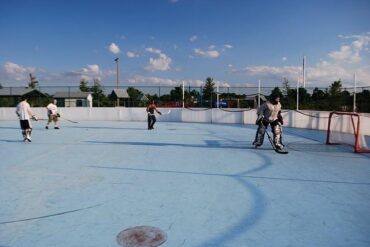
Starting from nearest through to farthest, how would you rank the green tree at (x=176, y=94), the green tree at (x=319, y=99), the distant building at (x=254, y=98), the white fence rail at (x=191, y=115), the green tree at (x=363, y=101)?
the green tree at (x=363, y=101) → the white fence rail at (x=191, y=115) → the green tree at (x=319, y=99) → the distant building at (x=254, y=98) → the green tree at (x=176, y=94)

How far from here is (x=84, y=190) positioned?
614cm

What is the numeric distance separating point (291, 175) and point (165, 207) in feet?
12.1

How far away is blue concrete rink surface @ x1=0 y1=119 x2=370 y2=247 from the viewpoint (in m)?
4.18

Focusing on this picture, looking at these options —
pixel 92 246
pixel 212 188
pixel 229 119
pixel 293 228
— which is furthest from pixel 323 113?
pixel 92 246

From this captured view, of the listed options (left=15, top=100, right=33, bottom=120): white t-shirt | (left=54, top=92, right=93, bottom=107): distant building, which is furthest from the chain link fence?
(left=15, top=100, right=33, bottom=120): white t-shirt

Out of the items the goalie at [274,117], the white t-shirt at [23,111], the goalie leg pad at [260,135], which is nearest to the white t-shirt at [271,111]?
the goalie at [274,117]

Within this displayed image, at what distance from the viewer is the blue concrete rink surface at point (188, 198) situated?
13.7ft

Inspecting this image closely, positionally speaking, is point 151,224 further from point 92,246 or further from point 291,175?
point 291,175

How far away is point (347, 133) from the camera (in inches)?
529

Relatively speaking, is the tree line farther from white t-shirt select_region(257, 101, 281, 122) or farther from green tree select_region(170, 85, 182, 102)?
white t-shirt select_region(257, 101, 281, 122)

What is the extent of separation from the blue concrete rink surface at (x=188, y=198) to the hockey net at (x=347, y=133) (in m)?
1.11

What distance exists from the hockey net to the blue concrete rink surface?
111 cm

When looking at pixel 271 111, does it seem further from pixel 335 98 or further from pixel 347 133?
pixel 335 98

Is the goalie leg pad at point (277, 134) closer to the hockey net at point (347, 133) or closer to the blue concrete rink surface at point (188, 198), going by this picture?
the blue concrete rink surface at point (188, 198)
